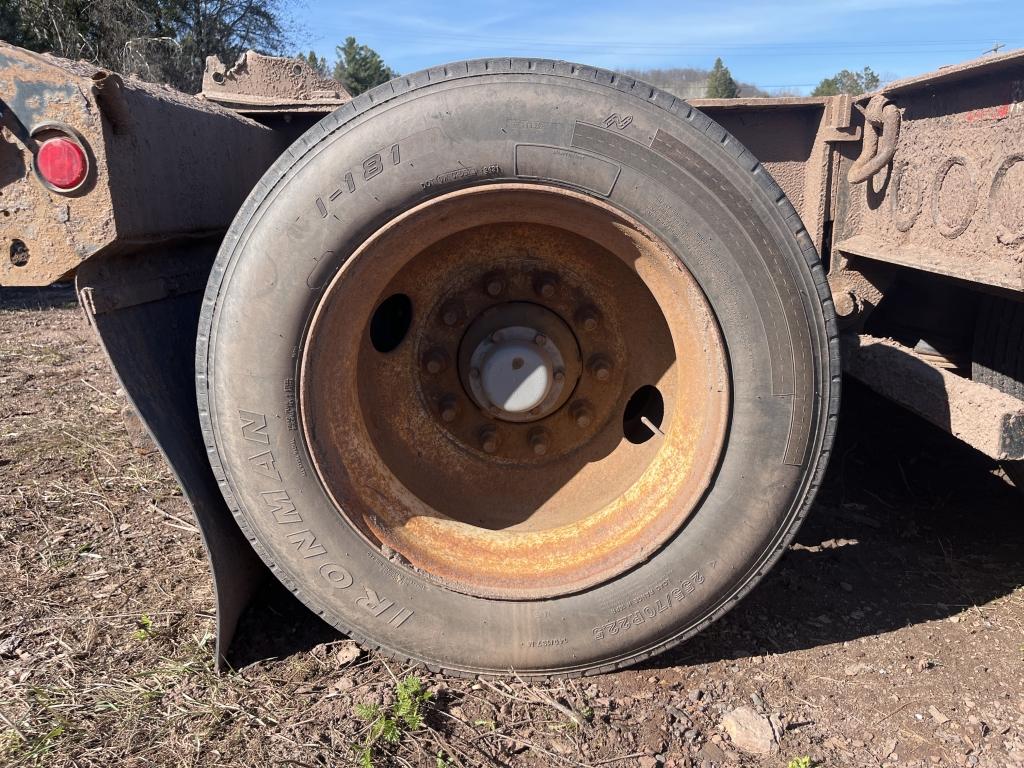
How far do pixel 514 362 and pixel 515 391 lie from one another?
0.28 feet

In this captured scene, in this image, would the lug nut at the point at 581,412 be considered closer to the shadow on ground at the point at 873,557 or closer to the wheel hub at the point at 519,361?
the wheel hub at the point at 519,361

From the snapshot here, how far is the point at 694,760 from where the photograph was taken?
71.2 inches

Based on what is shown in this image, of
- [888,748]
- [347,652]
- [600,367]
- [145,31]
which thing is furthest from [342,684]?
[145,31]

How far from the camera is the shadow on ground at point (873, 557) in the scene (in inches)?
87.0

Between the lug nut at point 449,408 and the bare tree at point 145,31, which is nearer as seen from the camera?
the lug nut at point 449,408

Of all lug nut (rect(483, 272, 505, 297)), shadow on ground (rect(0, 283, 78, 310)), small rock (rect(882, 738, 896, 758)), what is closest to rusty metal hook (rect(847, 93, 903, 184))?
lug nut (rect(483, 272, 505, 297))

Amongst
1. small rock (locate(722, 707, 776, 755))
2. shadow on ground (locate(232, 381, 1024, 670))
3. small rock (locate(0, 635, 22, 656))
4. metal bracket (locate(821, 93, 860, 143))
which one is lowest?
shadow on ground (locate(232, 381, 1024, 670))

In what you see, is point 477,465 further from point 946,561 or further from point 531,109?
point 946,561

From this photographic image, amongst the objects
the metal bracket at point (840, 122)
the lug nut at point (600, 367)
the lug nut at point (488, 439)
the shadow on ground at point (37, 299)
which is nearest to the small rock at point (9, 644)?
the lug nut at point (488, 439)

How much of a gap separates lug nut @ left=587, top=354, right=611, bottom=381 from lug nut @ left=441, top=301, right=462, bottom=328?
0.42 meters

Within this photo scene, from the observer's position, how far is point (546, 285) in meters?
2.23

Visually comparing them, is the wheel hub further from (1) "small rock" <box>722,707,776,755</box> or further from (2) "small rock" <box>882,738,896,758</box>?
(2) "small rock" <box>882,738,896,758</box>

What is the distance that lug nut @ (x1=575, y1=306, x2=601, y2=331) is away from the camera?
225 cm

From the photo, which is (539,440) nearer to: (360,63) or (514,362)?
(514,362)
